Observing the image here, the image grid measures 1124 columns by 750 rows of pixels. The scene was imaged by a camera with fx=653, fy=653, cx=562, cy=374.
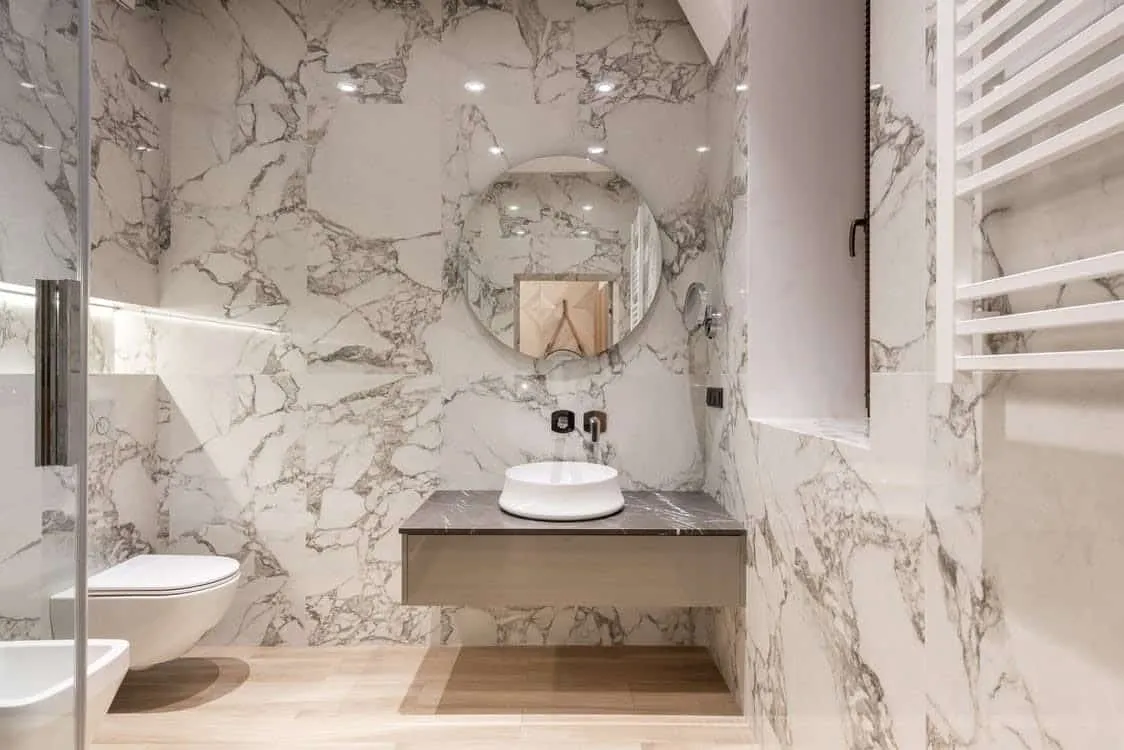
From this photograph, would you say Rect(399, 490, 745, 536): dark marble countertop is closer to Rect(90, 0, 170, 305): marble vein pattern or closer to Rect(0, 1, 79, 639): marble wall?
Rect(0, 1, 79, 639): marble wall

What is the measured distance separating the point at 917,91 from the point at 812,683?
1336 millimetres

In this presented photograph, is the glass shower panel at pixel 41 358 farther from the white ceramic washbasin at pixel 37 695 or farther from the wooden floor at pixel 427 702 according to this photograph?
the wooden floor at pixel 427 702

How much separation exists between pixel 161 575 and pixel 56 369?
142cm

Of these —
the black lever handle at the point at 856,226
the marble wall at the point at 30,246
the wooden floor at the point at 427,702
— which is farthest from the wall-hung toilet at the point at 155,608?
the black lever handle at the point at 856,226

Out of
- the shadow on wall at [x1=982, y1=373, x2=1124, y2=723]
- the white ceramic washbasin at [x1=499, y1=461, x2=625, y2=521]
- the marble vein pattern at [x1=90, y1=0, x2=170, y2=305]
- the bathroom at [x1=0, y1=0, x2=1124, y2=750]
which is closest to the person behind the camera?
the shadow on wall at [x1=982, y1=373, x2=1124, y2=723]

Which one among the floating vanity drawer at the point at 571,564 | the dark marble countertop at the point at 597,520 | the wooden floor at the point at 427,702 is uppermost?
the dark marble countertop at the point at 597,520

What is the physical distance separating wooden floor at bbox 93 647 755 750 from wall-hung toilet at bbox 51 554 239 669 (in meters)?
0.28

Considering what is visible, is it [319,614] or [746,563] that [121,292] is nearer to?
[319,614]

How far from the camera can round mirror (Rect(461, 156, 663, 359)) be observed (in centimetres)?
271

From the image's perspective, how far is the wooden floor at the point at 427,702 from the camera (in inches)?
81.6

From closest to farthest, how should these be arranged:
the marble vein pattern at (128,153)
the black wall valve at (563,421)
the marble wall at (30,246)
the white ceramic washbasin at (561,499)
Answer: the marble wall at (30,246) < the white ceramic washbasin at (561,499) < the marble vein pattern at (128,153) < the black wall valve at (563,421)

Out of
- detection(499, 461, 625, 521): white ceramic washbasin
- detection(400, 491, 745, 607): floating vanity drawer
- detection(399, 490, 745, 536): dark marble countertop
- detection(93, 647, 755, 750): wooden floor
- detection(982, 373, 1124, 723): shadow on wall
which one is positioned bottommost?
detection(93, 647, 755, 750): wooden floor

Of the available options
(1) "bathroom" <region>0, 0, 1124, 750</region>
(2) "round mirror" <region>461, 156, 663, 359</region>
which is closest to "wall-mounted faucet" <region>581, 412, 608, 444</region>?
(1) "bathroom" <region>0, 0, 1124, 750</region>

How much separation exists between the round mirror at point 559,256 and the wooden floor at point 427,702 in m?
1.28
